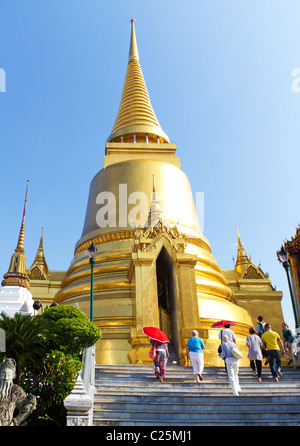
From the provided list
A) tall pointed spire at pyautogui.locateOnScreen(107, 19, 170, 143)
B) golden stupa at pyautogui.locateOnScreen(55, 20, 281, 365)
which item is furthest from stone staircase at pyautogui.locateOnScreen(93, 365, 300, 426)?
tall pointed spire at pyautogui.locateOnScreen(107, 19, 170, 143)

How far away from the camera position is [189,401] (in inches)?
279

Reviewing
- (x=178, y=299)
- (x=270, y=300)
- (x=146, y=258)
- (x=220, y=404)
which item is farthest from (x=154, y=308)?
(x=270, y=300)

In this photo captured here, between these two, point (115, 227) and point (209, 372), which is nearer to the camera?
point (209, 372)

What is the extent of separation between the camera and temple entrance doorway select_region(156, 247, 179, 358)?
12938 mm

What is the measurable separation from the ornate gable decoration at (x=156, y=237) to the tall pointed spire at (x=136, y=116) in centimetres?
966

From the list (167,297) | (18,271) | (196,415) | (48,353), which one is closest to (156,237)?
(167,297)

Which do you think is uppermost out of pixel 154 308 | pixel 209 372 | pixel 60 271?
pixel 60 271

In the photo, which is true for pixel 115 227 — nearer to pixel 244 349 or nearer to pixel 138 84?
pixel 244 349

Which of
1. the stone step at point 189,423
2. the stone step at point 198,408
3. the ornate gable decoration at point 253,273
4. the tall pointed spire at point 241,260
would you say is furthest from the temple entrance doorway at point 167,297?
the tall pointed spire at point 241,260

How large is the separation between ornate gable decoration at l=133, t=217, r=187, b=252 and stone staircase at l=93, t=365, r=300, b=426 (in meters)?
5.41

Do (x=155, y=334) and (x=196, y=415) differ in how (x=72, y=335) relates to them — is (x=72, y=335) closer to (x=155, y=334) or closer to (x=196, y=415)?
(x=155, y=334)

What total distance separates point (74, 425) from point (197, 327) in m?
6.82

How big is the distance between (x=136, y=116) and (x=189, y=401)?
770 inches

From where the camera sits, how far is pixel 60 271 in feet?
67.6
